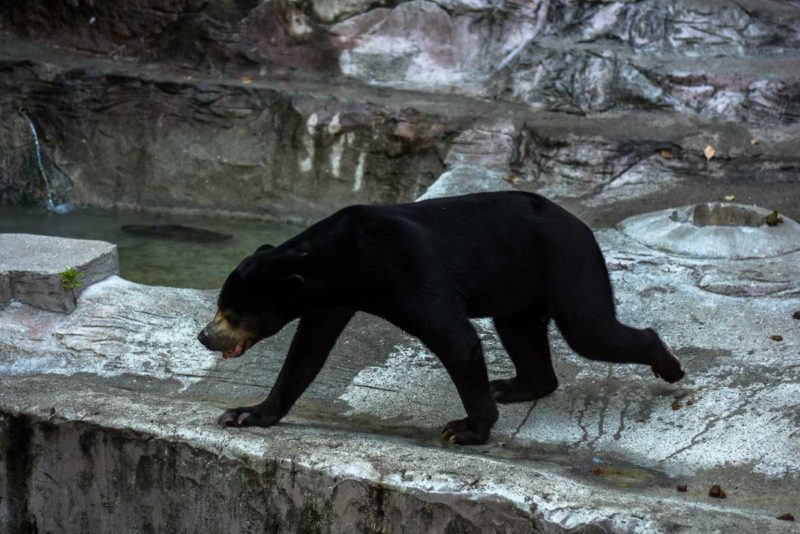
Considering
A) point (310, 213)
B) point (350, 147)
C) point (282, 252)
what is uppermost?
point (282, 252)

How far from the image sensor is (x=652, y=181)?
740 centimetres

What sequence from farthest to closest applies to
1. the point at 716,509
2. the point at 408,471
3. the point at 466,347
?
the point at 466,347, the point at 408,471, the point at 716,509

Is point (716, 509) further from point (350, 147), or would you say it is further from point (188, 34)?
point (188, 34)

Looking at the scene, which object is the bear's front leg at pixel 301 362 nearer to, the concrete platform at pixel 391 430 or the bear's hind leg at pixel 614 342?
the concrete platform at pixel 391 430

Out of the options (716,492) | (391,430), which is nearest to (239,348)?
(391,430)

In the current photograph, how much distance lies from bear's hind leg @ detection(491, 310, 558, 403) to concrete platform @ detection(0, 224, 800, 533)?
72mm

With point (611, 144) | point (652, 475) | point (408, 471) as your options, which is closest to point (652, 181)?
point (611, 144)

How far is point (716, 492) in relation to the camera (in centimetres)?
379

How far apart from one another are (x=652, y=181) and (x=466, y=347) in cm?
373

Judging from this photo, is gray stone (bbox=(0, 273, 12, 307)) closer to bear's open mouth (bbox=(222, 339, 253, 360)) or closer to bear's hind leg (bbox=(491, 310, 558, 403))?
bear's open mouth (bbox=(222, 339, 253, 360))

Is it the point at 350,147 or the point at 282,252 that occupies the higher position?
the point at 282,252

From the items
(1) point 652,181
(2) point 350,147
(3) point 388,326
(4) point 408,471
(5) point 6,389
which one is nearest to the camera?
(4) point 408,471

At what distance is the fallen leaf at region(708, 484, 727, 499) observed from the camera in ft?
12.4

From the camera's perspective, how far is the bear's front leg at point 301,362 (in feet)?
14.1
